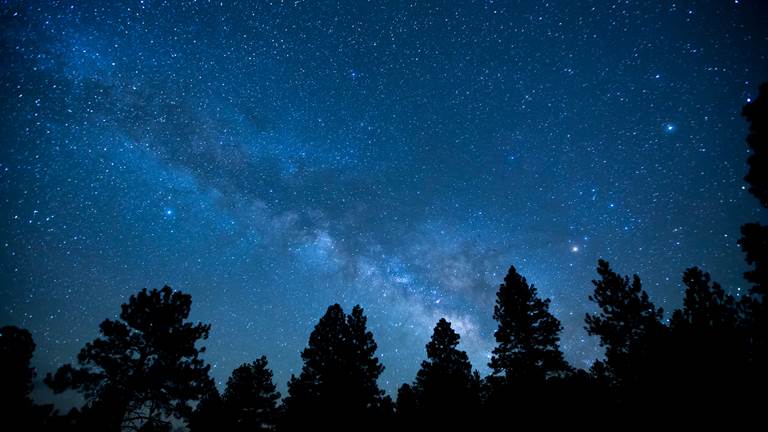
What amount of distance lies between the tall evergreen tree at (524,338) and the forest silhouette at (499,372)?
0.21ft

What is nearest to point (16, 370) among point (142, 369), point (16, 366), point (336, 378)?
point (16, 366)

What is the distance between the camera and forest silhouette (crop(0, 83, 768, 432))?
42.6 feet

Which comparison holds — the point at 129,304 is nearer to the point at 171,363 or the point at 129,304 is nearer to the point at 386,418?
the point at 171,363

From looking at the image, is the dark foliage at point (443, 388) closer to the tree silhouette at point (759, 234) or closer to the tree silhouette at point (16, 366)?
the tree silhouette at point (759, 234)

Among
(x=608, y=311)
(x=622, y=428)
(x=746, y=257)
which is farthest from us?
(x=608, y=311)

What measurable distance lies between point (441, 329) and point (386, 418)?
21.4 ft

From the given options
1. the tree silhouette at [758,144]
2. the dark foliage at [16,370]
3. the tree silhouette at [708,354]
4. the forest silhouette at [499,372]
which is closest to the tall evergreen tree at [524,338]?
the forest silhouette at [499,372]

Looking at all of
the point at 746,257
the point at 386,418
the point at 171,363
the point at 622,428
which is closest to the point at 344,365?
the point at 386,418

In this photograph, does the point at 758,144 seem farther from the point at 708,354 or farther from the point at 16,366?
the point at 16,366

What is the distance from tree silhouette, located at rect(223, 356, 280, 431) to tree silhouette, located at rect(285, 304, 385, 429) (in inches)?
172

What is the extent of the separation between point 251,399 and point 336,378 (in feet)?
32.5

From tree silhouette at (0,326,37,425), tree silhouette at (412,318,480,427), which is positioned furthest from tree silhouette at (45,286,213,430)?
tree silhouette at (412,318,480,427)

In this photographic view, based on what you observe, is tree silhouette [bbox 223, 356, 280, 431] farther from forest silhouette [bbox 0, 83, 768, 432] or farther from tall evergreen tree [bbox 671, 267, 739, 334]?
tall evergreen tree [bbox 671, 267, 739, 334]

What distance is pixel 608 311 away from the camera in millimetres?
19359
